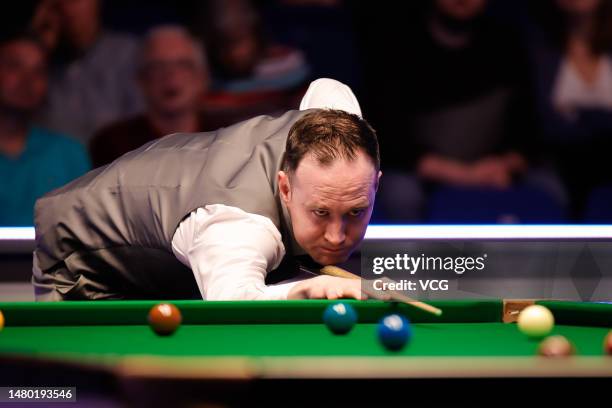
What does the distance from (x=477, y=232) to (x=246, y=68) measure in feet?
5.08

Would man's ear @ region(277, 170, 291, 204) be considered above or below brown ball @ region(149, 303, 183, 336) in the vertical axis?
above

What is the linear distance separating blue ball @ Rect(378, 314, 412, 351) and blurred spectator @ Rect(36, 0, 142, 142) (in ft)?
11.4

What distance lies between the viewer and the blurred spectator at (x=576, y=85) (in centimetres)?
550

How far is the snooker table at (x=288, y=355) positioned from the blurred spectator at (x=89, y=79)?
9.93ft

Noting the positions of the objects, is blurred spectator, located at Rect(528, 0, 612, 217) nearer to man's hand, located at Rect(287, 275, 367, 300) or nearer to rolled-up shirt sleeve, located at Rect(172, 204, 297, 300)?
rolled-up shirt sleeve, located at Rect(172, 204, 297, 300)

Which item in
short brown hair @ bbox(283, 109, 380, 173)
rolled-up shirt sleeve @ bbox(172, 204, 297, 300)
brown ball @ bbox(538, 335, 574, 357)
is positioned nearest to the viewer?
brown ball @ bbox(538, 335, 574, 357)

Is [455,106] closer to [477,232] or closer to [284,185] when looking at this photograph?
[477,232]

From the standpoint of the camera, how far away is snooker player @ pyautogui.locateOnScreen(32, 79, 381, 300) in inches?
110

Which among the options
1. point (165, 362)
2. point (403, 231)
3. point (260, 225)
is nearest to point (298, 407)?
point (165, 362)

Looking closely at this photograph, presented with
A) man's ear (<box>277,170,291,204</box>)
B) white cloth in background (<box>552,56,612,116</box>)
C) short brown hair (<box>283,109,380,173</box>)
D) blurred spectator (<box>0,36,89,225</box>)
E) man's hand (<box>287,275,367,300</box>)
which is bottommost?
man's hand (<box>287,275,367,300</box>)

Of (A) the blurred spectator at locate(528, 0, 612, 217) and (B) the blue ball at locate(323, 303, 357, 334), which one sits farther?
(A) the blurred spectator at locate(528, 0, 612, 217)

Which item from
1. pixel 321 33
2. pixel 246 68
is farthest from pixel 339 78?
pixel 246 68

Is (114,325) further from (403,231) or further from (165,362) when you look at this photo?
(403,231)

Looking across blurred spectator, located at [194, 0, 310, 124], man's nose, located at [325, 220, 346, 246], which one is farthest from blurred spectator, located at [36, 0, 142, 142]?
man's nose, located at [325, 220, 346, 246]
